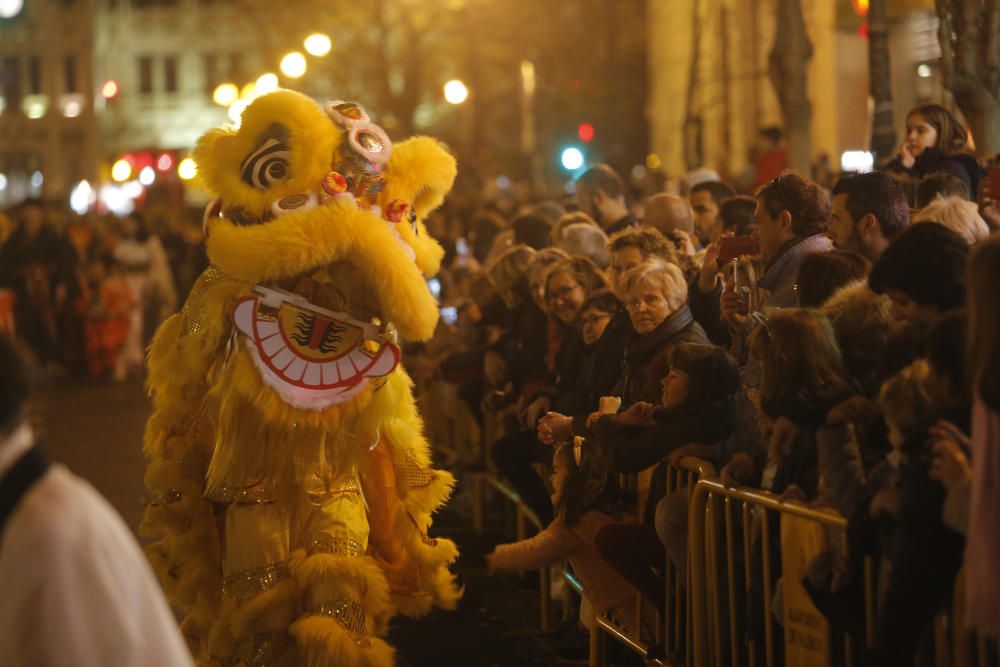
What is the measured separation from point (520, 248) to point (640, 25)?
3212cm

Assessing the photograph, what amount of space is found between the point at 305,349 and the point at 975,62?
5077mm

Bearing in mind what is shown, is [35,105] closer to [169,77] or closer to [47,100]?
[47,100]

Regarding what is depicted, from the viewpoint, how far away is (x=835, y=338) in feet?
17.6

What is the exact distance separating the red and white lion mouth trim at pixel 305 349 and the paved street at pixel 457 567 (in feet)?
6.33

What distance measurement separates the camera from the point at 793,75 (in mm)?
13750

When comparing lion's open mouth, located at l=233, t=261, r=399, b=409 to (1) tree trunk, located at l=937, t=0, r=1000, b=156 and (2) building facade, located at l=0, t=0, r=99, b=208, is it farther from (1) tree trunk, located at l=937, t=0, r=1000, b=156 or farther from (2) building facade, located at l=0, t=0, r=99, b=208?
(2) building facade, located at l=0, t=0, r=99, b=208

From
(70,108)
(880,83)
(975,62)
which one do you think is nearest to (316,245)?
(975,62)

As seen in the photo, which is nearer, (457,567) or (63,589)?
(63,589)

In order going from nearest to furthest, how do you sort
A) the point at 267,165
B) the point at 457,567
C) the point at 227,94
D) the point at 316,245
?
1. the point at 316,245
2. the point at 267,165
3. the point at 457,567
4. the point at 227,94

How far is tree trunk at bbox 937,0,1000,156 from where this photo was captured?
9.52 m

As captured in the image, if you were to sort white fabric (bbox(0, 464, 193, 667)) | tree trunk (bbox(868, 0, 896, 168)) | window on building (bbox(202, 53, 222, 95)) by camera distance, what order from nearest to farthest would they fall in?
white fabric (bbox(0, 464, 193, 667))
tree trunk (bbox(868, 0, 896, 168))
window on building (bbox(202, 53, 222, 95))

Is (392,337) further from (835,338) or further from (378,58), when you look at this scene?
(378,58)

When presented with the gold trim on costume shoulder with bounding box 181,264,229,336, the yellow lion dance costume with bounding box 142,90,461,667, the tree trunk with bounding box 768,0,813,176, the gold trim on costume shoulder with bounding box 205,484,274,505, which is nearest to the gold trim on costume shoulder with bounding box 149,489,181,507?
the yellow lion dance costume with bounding box 142,90,461,667

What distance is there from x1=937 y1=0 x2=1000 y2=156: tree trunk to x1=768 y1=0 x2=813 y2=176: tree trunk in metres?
3.55
